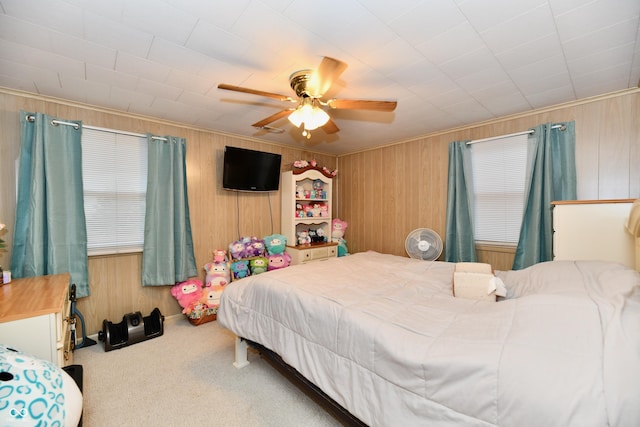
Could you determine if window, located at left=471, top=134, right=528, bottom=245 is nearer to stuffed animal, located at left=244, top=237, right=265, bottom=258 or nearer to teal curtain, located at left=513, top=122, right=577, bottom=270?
teal curtain, located at left=513, top=122, right=577, bottom=270

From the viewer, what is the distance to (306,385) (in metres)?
1.50

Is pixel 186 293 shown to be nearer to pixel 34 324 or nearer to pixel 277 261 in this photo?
pixel 277 261

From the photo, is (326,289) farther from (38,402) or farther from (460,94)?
(460,94)

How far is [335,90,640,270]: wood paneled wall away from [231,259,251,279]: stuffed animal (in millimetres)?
1886

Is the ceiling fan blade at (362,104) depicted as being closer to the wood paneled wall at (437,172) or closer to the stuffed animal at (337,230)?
the wood paneled wall at (437,172)

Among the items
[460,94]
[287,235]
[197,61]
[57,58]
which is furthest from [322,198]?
[57,58]

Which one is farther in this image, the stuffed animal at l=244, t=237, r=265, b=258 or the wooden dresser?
the stuffed animal at l=244, t=237, r=265, b=258

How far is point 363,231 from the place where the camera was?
14.0 ft

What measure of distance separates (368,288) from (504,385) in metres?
0.93

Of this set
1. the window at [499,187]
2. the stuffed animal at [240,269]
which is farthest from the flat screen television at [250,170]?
the window at [499,187]

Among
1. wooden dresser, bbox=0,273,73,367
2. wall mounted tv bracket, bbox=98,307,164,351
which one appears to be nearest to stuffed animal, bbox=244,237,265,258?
wall mounted tv bracket, bbox=98,307,164,351

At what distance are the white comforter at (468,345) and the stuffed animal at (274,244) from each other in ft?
5.65

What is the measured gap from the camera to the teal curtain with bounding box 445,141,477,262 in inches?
120

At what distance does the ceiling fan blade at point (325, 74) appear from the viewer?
54.3 inches
